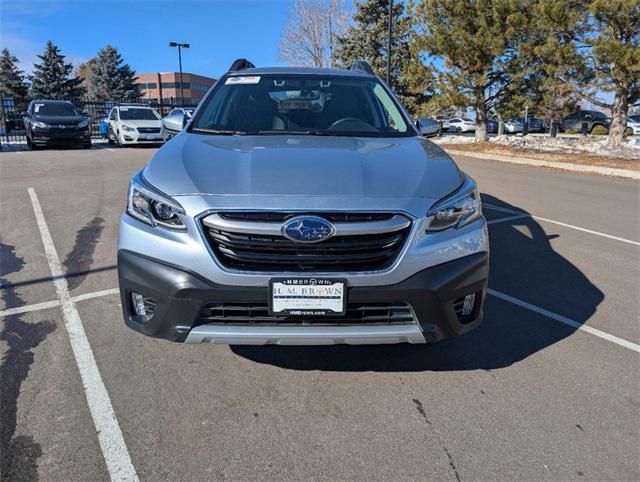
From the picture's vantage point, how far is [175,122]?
4.45 m

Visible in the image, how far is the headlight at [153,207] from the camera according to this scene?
2500 mm

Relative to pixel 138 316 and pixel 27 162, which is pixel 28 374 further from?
pixel 27 162

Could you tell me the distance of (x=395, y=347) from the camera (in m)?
3.31

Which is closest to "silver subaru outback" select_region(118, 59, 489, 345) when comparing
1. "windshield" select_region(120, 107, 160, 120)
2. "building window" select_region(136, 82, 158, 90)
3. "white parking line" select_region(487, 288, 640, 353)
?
"white parking line" select_region(487, 288, 640, 353)

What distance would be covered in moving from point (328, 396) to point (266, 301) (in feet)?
2.44

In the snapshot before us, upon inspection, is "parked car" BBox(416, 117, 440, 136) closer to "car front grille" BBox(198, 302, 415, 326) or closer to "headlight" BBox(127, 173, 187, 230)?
"car front grille" BBox(198, 302, 415, 326)

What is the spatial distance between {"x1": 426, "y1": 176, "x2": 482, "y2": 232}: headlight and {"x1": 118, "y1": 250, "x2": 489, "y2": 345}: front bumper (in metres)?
0.20

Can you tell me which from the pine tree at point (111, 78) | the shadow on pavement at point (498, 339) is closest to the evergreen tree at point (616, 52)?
the shadow on pavement at point (498, 339)

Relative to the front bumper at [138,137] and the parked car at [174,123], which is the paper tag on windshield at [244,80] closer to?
the parked car at [174,123]

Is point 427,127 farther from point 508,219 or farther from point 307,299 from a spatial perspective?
point 508,219

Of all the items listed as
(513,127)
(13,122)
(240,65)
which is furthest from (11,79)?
(240,65)

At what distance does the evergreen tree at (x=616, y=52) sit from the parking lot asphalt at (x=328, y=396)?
1177 centimetres

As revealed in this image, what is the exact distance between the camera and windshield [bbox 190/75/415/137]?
3738mm

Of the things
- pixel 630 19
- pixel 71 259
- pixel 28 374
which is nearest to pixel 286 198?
pixel 28 374
